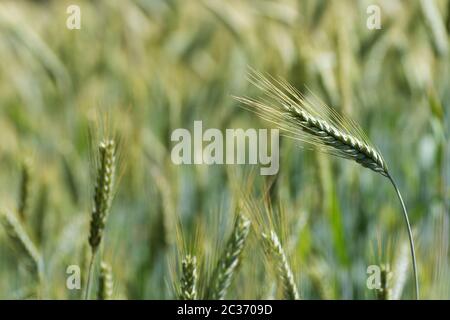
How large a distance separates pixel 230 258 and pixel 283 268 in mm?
83

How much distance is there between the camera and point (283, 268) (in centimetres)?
98

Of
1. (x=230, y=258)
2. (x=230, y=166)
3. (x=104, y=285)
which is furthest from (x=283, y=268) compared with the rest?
(x=230, y=166)

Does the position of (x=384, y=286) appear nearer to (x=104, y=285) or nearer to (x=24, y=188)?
(x=104, y=285)

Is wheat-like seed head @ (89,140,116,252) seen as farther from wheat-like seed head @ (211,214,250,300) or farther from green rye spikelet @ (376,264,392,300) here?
green rye spikelet @ (376,264,392,300)

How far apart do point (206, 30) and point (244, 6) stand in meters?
0.16

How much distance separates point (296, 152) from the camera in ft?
5.87

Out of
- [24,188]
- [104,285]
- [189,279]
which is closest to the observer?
[189,279]

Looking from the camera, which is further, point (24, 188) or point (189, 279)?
point (24, 188)

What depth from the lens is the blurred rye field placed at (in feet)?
4.11

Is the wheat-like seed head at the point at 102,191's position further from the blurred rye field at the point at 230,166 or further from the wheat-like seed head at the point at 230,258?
the wheat-like seed head at the point at 230,258

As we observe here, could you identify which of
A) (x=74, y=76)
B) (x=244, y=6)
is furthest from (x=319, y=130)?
(x=244, y=6)

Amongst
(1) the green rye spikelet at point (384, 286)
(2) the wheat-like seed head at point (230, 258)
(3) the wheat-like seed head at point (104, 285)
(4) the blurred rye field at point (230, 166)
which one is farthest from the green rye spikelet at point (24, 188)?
(1) the green rye spikelet at point (384, 286)

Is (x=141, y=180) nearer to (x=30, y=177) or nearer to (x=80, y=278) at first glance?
(x=30, y=177)

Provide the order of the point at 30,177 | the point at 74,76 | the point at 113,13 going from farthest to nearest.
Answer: the point at 113,13
the point at 74,76
the point at 30,177
